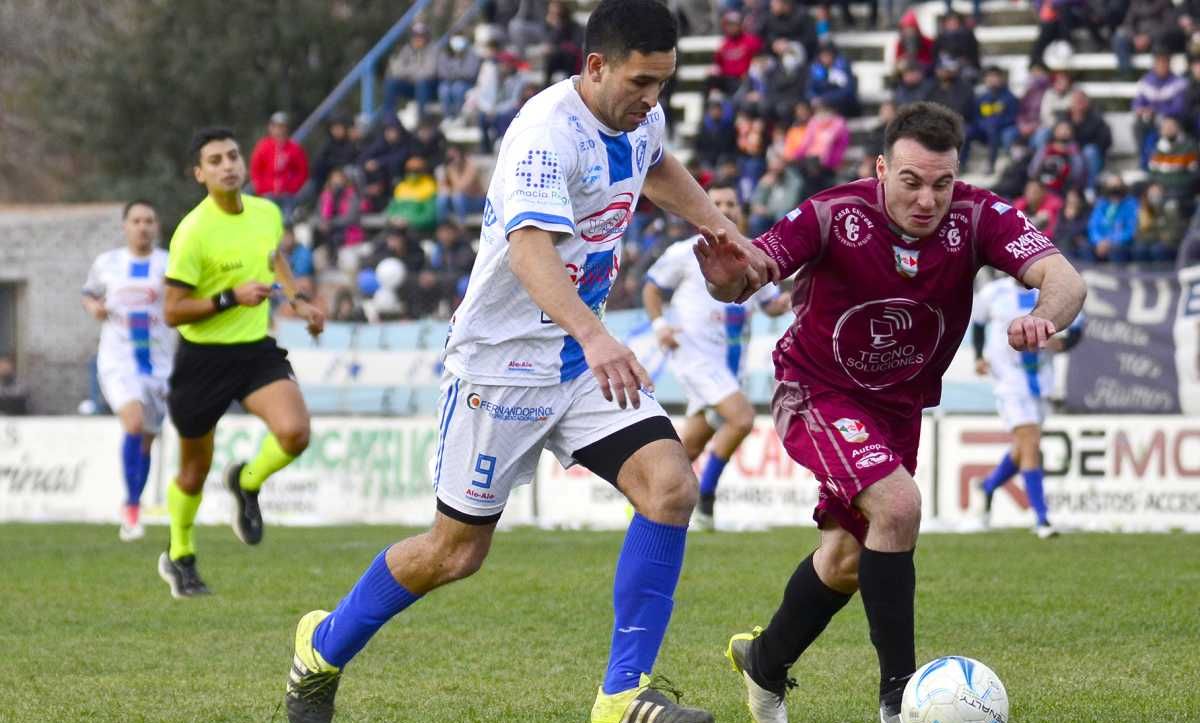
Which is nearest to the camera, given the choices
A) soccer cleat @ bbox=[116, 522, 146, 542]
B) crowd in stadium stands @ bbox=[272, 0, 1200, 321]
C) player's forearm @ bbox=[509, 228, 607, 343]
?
player's forearm @ bbox=[509, 228, 607, 343]

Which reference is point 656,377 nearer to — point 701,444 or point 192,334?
point 701,444

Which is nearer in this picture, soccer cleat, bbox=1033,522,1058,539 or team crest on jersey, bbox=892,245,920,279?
team crest on jersey, bbox=892,245,920,279

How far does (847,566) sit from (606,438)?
3.41 feet

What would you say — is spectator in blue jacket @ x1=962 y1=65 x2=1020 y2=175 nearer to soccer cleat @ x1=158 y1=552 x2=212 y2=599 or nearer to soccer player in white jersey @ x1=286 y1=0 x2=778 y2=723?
soccer cleat @ x1=158 y1=552 x2=212 y2=599

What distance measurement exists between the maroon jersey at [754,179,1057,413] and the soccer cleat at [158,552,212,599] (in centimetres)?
522

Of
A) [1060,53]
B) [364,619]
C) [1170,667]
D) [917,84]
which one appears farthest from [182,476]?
[1060,53]

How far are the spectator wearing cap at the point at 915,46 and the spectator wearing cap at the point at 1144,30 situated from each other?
2173 millimetres

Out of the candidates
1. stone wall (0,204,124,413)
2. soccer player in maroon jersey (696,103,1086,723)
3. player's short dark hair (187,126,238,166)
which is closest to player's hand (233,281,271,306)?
player's short dark hair (187,126,238,166)

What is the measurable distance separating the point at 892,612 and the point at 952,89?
1591cm

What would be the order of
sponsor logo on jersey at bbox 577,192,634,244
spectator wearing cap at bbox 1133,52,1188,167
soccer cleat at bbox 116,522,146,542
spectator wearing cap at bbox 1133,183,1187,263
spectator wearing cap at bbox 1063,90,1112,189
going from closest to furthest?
sponsor logo on jersey at bbox 577,192,634,244 → soccer cleat at bbox 116,522,146,542 → spectator wearing cap at bbox 1133,183,1187,263 → spectator wearing cap at bbox 1133,52,1188,167 → spectator wearing cap at bbox 1063,90,1112,189

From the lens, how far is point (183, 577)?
34.7 feet

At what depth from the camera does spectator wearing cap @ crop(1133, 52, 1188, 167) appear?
789 inches

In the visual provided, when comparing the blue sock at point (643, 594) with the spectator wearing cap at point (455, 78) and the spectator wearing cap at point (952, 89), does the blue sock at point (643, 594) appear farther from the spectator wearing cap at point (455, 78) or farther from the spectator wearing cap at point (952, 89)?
the spectator wearing cap at point (455, 78)

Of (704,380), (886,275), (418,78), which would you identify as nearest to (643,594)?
(886,275)
